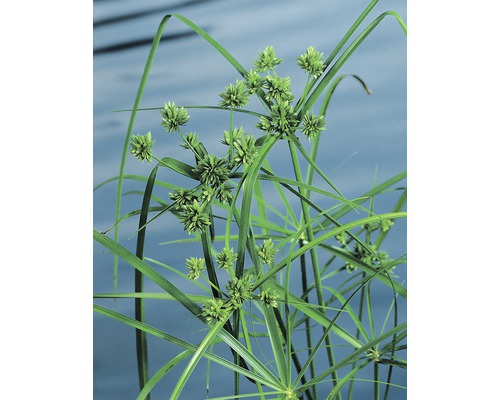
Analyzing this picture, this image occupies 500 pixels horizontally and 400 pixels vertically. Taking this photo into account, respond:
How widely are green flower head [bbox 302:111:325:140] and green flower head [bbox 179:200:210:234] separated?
238 millimetres

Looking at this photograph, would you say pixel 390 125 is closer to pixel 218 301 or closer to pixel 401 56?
pixel 401 56

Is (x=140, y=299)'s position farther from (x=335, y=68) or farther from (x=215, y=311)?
(x=335, y=68)

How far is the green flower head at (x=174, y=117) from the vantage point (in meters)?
1.40

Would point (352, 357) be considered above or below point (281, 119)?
below

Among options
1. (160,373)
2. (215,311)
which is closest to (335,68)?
(215,311)

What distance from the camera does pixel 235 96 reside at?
54.1 inches

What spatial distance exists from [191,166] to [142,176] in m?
0.12

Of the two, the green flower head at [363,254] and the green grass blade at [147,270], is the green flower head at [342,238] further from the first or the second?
the green grass blade at [147,270]

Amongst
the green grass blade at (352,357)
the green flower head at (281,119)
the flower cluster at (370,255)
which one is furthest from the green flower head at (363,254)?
the green flower head at (281,119)

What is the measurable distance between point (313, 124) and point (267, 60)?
0.14 meters

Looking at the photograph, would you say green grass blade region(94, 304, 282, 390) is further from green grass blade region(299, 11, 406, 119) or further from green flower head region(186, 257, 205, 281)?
green grass blade region(299, 11, 406, 119)

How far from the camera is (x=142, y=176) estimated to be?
1.44 metres

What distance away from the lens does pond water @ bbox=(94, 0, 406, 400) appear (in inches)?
50.9
